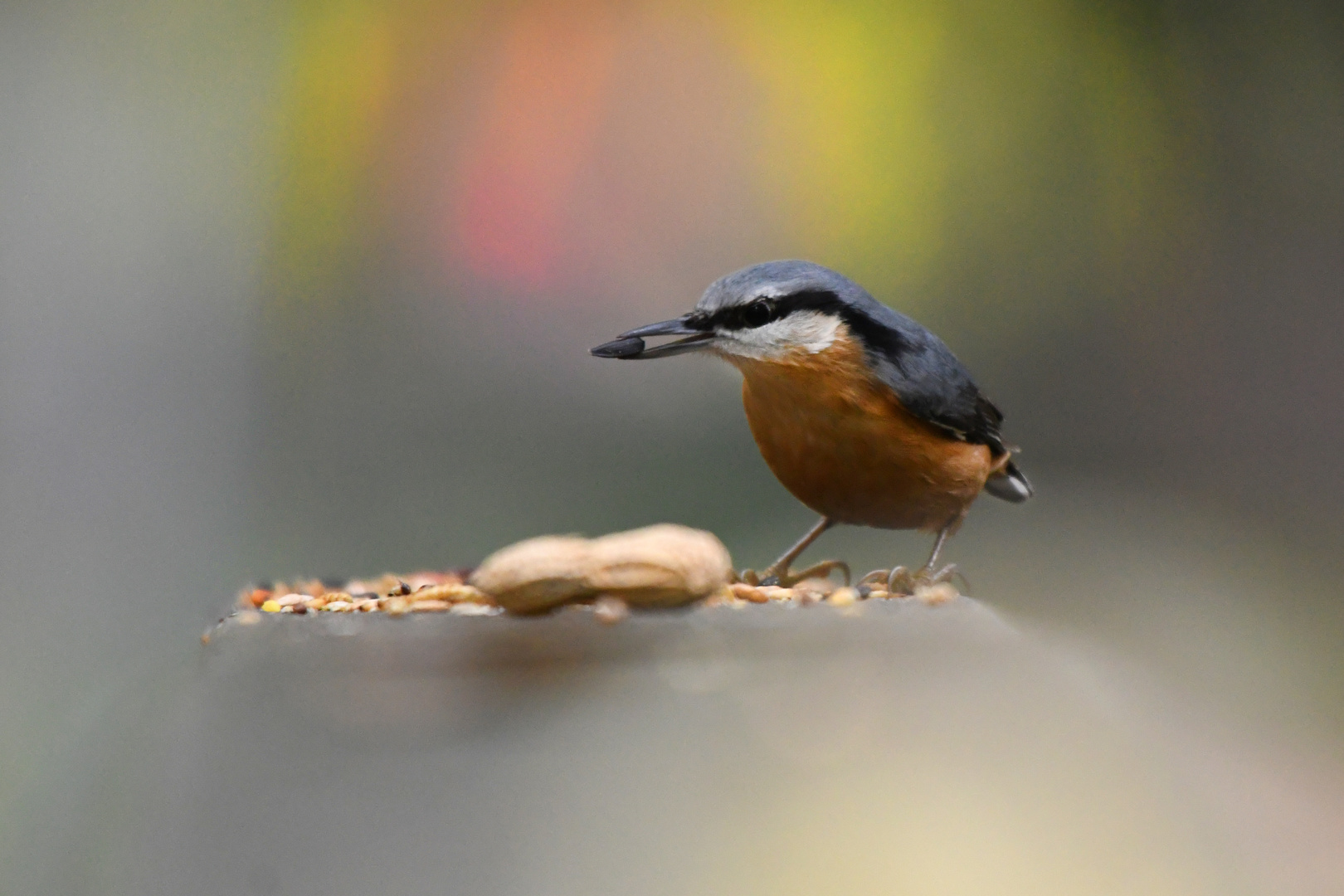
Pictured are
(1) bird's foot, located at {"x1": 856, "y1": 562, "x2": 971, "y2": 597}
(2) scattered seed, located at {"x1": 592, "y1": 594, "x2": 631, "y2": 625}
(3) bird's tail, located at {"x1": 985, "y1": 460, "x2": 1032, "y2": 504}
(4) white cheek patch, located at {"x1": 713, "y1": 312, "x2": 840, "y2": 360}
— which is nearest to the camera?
(2) scattered seed, located at {"x1": 592, "y1": 594, "x2": 631, "y2": 625}

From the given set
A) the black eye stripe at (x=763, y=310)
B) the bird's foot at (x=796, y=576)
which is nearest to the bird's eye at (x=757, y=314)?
the black eye stripe at (x=763, y=310)

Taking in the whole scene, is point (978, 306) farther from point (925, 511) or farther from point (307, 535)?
point (307, 535)

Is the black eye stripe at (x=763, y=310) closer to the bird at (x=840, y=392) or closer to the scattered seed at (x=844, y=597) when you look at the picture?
the bird at (x=840, y=392)

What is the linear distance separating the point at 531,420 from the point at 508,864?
129cm

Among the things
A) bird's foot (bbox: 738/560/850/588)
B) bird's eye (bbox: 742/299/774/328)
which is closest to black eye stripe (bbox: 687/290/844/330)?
bird's eye (bbox: 742/299/774/328)

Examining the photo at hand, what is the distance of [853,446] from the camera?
976 mm

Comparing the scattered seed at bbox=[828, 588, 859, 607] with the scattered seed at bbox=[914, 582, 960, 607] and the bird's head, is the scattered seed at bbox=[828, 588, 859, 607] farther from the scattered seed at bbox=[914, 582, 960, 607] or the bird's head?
the bird's head

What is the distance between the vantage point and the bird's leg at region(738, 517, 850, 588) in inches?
40.6

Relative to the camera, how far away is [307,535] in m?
1.67

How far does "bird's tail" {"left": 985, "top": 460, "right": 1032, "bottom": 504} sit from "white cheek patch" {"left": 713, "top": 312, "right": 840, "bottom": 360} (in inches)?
15.9

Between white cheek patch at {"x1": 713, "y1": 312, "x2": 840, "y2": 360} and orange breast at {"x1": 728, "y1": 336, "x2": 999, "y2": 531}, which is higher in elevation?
white cheek patch at {"x1": 713, "y1": 312, "x2": 840, "y2": 360}

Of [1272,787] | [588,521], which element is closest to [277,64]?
[588,521]

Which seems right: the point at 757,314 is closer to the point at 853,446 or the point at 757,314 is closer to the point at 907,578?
the point at 853,446

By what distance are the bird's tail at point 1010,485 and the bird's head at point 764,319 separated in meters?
0.41
